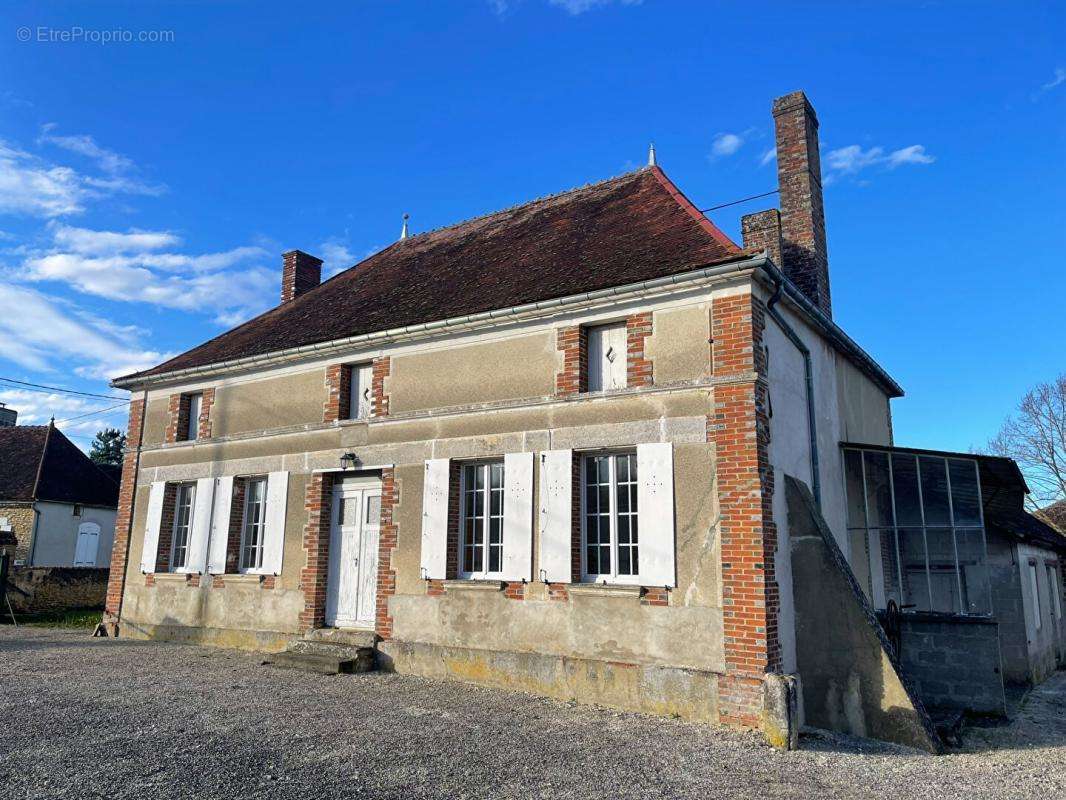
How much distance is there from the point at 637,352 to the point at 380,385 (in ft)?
13.4

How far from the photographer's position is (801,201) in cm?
1115

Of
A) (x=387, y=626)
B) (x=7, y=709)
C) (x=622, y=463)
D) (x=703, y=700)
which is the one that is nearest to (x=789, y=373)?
(x=622, y=463)

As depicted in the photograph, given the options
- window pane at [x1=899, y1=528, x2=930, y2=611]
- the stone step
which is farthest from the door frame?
window pane at [x1=899, y1=528, x2=930, y2=611]

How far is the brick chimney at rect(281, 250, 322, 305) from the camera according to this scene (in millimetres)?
16094

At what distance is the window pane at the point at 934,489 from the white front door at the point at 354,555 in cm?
744

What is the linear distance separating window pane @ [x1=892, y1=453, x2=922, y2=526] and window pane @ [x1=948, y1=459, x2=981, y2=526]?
1.40 ft

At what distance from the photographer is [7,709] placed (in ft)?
23.4

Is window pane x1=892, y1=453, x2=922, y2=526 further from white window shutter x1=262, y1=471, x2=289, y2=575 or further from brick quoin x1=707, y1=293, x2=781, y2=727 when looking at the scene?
white window shutter x1=262, y1=471, x2=289, y2=575

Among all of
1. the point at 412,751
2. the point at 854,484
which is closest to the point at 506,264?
the point at 854,484

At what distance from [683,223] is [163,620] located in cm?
1061

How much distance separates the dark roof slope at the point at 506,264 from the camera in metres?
9.16

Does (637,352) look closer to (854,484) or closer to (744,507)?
(744,507)

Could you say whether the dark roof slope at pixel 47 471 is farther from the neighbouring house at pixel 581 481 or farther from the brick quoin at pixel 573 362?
Answer: the brick quoin at pixel 573 362

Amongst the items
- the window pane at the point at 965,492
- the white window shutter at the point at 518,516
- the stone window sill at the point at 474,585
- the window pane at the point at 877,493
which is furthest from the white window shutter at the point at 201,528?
the window pane at the point at 965,492
